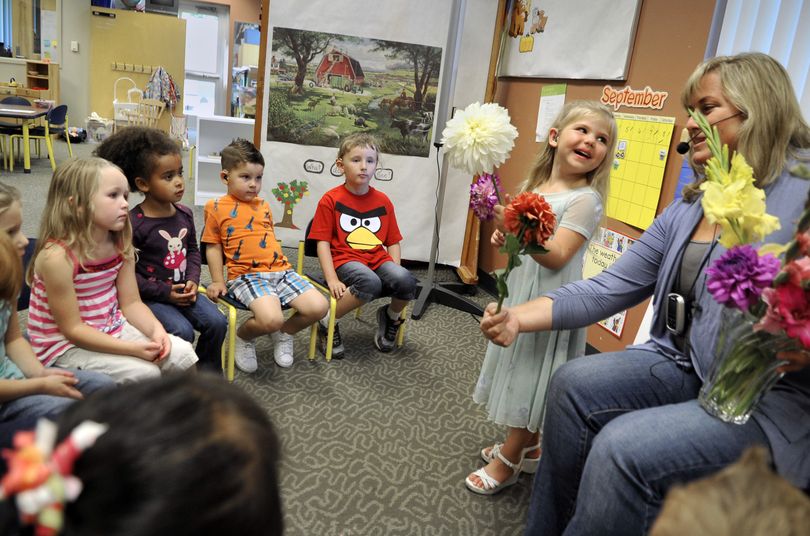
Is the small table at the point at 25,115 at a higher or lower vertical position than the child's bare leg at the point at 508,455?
higher

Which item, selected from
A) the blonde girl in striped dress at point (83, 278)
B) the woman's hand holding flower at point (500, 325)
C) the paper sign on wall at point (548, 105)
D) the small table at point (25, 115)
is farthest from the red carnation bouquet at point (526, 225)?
the small table at point (25, 115)

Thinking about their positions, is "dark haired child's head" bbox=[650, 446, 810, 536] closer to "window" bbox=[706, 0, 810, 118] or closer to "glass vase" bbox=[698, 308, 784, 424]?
"glass vase" bbox=[698, 308, 784, 424]

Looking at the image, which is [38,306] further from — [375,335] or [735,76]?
[735,76]

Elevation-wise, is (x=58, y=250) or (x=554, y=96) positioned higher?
(x=554, y=96)

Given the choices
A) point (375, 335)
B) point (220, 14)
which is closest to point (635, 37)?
point (375, 335)

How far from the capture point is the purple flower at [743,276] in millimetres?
944

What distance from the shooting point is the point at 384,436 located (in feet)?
7.09

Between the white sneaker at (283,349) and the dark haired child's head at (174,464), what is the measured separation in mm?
1967

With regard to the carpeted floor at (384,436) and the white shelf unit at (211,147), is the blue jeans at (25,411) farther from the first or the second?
the white shelf unit at (211,147)

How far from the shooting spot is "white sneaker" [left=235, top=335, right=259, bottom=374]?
8.30ft

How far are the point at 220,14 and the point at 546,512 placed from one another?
11.7 meters

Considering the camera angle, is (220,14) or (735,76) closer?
(735,76)

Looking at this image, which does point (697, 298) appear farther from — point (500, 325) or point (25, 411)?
point (25, 411)

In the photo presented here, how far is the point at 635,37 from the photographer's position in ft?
8.68
